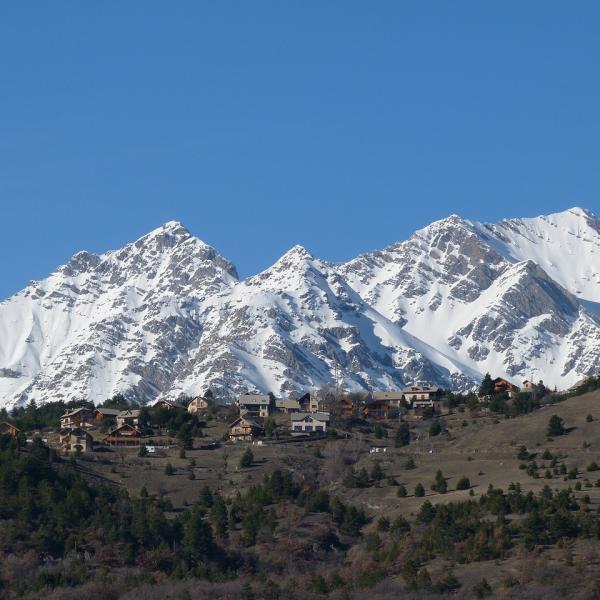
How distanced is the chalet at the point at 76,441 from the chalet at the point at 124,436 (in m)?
3.65

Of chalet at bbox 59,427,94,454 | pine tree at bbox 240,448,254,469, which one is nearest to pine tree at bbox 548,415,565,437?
pine tree at bbox 240,448,254,469

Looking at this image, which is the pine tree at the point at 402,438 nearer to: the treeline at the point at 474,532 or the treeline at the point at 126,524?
the treeline at the point at 126,524

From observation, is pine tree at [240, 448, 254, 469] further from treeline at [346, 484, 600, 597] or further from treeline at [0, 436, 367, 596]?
treeline at [346, 484, 600, 597]

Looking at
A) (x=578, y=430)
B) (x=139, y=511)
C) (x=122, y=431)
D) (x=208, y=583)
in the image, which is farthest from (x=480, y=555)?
(x=122, y=431)

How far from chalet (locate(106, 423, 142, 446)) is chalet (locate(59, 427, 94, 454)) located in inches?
144

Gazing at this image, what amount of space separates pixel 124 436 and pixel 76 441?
980 cm

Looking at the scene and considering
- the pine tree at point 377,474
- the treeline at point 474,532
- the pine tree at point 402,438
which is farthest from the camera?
the pine tree at point 402,438

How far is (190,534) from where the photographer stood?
152 m

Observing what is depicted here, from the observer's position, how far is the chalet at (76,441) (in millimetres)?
185875

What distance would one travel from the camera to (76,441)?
188 m

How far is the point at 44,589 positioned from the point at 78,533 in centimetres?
1316

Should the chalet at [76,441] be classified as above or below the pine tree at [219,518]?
above

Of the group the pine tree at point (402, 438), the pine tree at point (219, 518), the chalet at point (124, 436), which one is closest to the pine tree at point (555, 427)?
the pine tree at point (402, 438)

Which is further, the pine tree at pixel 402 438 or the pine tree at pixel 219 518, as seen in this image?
the pine tree at pixel 402 438
